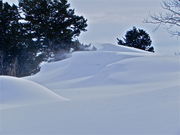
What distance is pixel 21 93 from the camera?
17.3ft

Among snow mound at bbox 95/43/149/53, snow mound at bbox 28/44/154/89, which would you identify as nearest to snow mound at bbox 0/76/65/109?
snow mound at bbox 28/44/154/89

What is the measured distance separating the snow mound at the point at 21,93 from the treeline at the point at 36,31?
1561 cm

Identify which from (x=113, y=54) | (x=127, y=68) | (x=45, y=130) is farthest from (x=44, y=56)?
(x=45, y=130)

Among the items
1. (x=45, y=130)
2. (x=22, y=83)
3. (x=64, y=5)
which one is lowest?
(x=45, y=130)

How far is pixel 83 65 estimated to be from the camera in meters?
9.50

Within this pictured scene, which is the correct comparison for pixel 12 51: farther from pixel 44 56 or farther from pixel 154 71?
pixel 154 71

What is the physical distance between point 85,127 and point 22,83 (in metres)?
1.83

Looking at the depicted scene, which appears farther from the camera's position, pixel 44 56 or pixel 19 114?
pixel 44 56

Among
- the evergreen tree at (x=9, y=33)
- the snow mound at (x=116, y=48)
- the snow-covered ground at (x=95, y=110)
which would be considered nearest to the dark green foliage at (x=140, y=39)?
the evergreen tree at (x=9, y=33)

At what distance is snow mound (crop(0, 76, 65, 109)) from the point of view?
503 cm

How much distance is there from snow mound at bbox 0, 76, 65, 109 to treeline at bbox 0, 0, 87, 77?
15611mm

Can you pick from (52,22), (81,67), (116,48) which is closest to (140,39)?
(52,22)

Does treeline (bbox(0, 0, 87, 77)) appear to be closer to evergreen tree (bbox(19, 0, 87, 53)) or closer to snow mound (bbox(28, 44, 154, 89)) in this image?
evergreen tree (bbox(19, 0, 87, 53))

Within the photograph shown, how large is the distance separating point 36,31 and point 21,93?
17.4 metres
